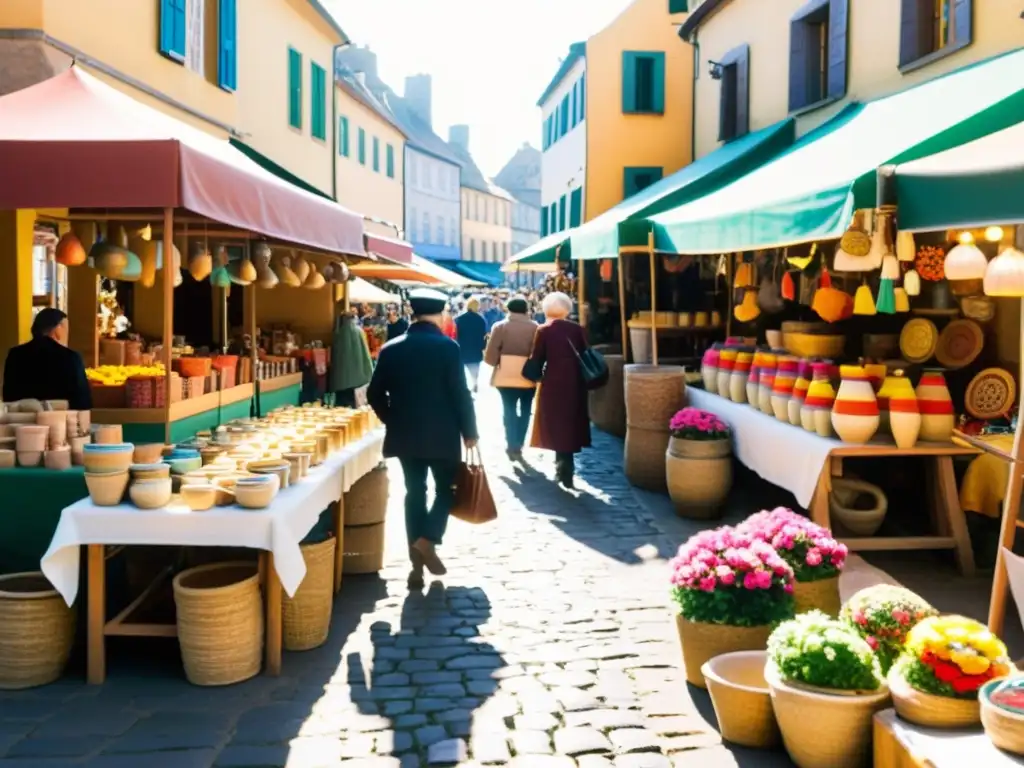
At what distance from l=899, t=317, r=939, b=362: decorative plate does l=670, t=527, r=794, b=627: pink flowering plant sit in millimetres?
3980

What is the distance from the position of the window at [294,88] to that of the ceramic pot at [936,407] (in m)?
13.3

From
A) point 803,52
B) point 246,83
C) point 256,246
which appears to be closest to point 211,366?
point 256,246

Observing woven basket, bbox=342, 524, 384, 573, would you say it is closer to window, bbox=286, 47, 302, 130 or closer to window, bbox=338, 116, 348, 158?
window, bbox=286, 47, 302, 130

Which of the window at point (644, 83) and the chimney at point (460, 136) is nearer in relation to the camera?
the window at point (644, 83)

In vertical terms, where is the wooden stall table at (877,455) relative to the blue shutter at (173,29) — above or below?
below

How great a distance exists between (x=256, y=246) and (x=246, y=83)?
7155mm

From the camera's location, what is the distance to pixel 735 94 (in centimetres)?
1725

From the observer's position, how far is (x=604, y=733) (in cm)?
445

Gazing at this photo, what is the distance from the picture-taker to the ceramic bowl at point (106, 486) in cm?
505

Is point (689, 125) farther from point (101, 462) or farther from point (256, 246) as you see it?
point (101, 462)

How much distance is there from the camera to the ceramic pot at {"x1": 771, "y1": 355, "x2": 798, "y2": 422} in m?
7.93

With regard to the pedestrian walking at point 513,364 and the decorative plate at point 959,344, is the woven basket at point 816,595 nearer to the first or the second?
the decorative plate at point 959,344

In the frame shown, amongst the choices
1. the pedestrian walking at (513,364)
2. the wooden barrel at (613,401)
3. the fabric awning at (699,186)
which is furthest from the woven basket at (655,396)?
the wooden barrel at (613,401)

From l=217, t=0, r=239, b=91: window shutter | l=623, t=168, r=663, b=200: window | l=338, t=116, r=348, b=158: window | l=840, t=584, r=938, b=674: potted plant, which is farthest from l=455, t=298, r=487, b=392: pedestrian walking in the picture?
l=840, t=584, r=938, b=674: potted plant
